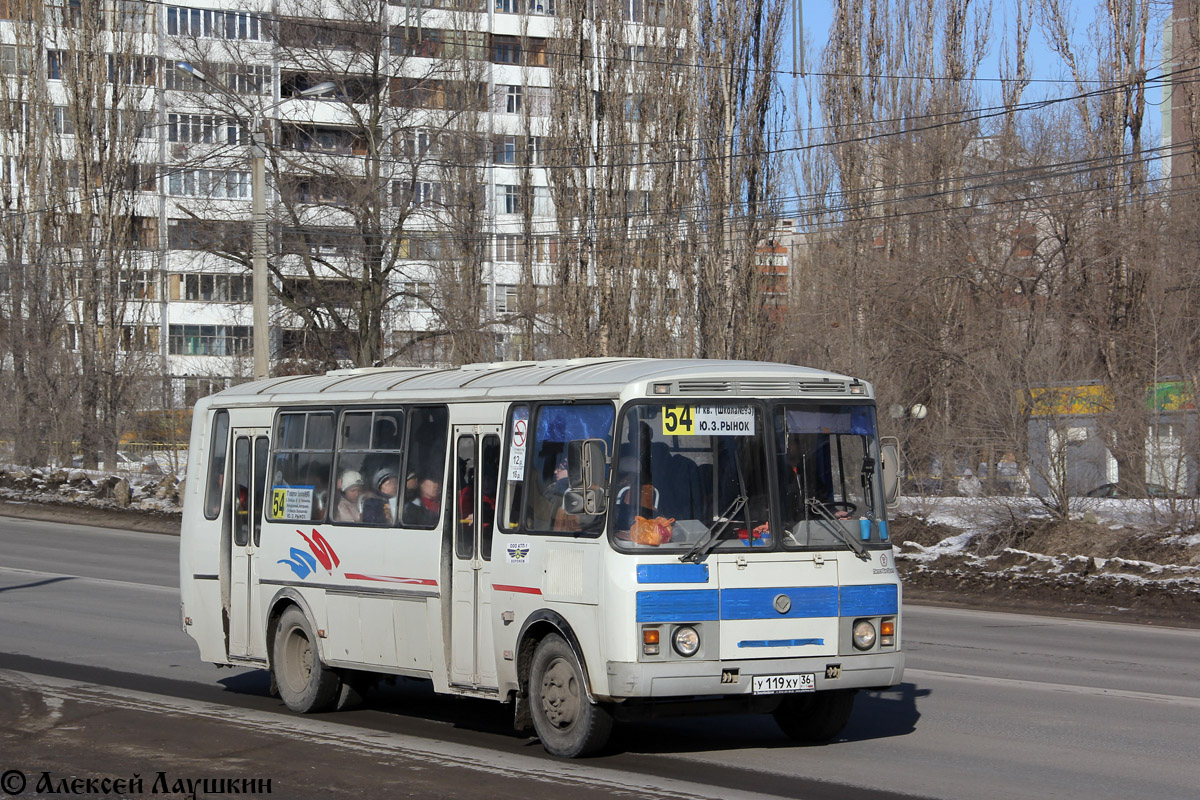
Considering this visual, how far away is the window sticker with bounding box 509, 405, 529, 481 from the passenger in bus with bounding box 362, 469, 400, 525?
1312 mm

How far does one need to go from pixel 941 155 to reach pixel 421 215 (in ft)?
52.3

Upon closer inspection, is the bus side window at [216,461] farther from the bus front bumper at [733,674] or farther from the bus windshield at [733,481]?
the bus front bumper at [733,674]

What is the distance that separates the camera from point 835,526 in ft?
30.2

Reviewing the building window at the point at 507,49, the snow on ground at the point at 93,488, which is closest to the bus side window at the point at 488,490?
the snow on ground at the point at 93,488

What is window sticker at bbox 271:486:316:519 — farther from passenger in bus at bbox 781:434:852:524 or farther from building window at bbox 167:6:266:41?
building window at bbox 167:6:266:41

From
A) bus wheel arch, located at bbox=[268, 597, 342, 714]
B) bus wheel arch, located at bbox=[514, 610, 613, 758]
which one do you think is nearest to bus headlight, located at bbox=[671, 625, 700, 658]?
bus wheel arch, located at bbox=[514, 610, 613, 758]

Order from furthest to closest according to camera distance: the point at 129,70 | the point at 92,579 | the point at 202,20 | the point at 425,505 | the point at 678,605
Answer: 1. the point at 202,20
2. the point at 129,70
3. the point at 92,579
4. the point at 425,505
5. the point at 678,605

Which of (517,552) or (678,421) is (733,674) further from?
(517,552)

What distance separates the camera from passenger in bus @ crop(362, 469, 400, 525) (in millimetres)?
10758

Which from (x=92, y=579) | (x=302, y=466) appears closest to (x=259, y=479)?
(x=302, y=466)

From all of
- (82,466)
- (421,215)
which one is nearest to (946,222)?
(421,215)

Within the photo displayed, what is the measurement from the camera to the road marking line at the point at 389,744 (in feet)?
26.5

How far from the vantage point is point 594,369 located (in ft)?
31.9

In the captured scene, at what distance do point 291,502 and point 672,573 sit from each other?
4349mm
